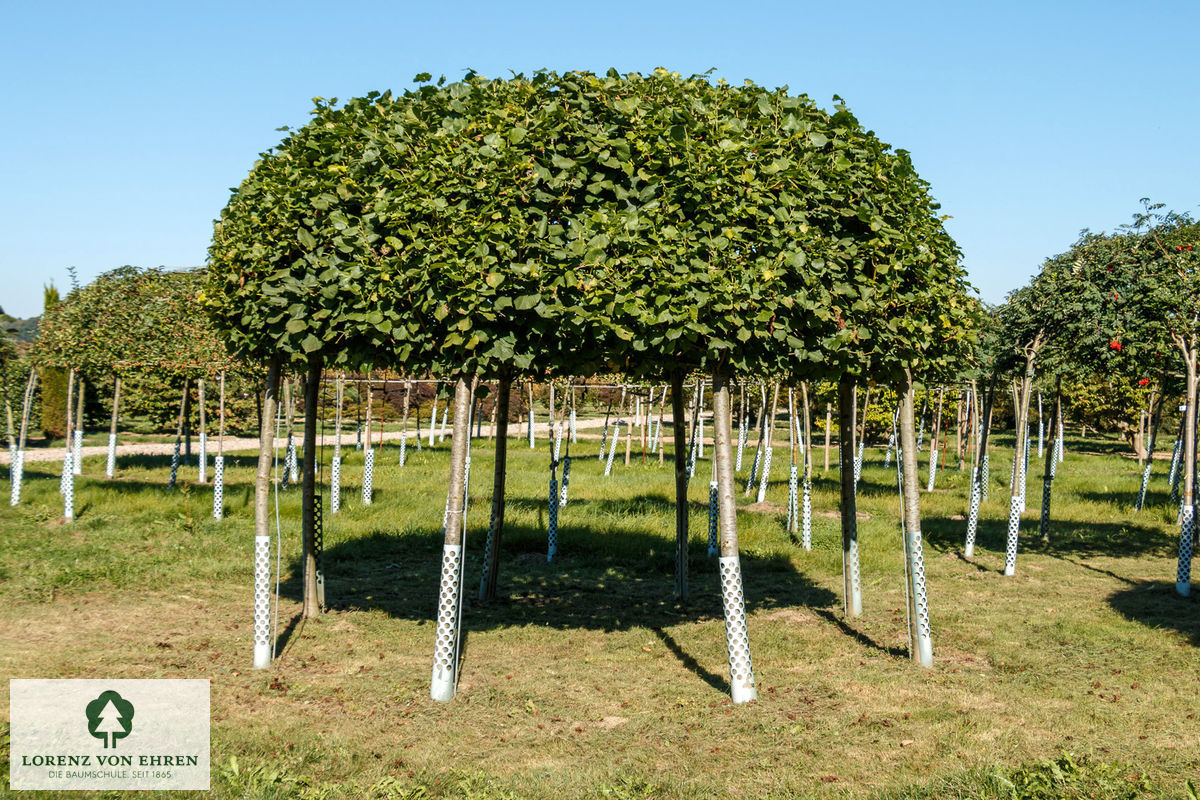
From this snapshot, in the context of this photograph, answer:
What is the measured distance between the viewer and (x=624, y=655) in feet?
30.8

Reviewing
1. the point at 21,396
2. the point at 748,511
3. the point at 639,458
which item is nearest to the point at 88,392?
the point at 21,396

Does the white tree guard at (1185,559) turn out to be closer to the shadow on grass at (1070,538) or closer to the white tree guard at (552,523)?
the shadow on grass at (1070,538)

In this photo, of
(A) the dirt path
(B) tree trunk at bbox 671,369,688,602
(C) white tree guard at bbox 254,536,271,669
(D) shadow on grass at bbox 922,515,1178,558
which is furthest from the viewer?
(A) the dirt path

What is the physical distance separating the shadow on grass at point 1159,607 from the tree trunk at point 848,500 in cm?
338

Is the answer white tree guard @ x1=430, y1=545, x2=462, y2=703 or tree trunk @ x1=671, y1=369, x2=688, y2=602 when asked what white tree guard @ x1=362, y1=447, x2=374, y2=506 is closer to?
tree trunk @ x1=671, y1=369, x2=688, y2=602

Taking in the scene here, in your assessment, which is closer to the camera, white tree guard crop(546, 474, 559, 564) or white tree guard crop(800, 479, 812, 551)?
white tree guard crop(546, 474, 559, 564)

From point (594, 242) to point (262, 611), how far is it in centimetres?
505

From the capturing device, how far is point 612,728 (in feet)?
23.9

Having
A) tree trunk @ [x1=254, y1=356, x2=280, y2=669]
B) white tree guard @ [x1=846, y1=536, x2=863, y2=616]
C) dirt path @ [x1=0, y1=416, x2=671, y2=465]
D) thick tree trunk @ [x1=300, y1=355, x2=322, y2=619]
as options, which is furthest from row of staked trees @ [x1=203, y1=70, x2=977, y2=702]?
dirt path @ [x1=0, y1=416, x2=671, y2=465]

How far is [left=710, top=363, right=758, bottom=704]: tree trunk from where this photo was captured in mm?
7789

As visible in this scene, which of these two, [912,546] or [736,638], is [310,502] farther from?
[912,546]

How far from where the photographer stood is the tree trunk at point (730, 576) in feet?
25.6

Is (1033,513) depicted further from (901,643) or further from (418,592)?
(418,592)

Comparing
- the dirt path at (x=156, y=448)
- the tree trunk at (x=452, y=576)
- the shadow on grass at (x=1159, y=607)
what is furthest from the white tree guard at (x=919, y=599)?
the dirt path at (x=156, y=448)
